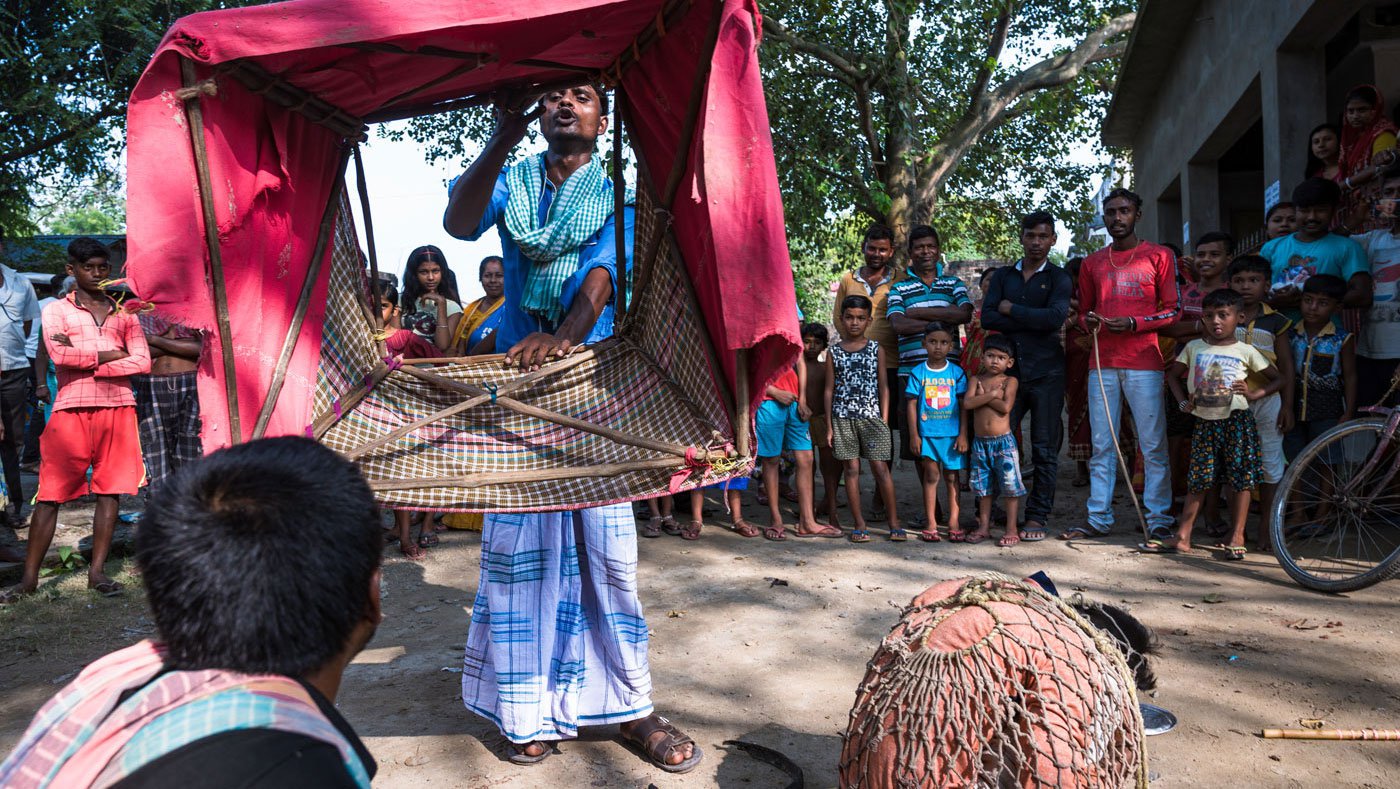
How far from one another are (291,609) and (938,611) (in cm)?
155

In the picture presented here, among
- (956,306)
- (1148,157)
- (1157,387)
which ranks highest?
(1148,157)

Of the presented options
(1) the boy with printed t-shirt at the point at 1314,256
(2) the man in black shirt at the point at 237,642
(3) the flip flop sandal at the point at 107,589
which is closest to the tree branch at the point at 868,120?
(1) the boy with printed t-shirt at the point at 1314,256

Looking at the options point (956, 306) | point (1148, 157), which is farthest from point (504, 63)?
point (1148, 157)

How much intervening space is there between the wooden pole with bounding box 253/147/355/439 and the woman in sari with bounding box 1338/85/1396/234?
5.45 meters

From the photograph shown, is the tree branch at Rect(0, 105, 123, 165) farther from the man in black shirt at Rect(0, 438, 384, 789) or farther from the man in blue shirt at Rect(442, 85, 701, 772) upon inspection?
the man in black shirt at Rect(0, 438, 384, 789)

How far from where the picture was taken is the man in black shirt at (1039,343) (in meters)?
6.16

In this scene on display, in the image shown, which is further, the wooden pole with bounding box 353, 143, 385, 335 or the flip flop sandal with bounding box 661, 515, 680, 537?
the flip flop sandal with bounding box 661, 515, 680, 537

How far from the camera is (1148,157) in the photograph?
13625 mm

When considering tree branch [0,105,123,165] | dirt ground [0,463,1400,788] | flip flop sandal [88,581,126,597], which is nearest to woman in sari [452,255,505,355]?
dirt ground [0,463,1400,788]

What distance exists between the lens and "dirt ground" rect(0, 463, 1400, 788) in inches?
120

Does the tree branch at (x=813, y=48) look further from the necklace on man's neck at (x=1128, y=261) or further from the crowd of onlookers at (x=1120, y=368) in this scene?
the necklace on man's neck at (x=1128, y=261)

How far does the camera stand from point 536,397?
3.07 metres

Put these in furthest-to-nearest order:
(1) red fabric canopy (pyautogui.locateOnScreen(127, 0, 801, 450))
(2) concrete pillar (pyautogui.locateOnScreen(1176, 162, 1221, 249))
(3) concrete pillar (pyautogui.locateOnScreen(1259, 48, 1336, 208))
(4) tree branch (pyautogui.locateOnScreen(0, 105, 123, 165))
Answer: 1. (4) tree branch (pyautogui.locateOnScreen(0, 105, 123, 165))
2. (2) concrete pillar (pyautogui.locateOnScreen(1176, 162, 1221, 249))
3. (3) concrete pillar (pyautogui.locateOnScreen(1259, 48, 1336, 208))
4. (1) red fabric canopy (pyautogui.locateOnScreen(127, 0, 801, 450))

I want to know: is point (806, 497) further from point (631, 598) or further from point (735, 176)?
point (735, 176)
